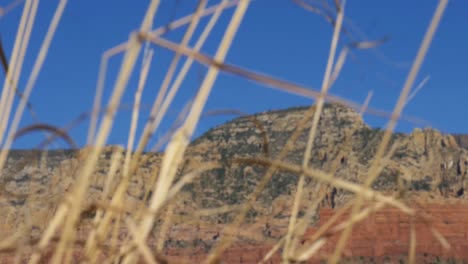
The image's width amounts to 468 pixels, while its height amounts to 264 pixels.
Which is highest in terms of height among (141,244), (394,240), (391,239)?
(391,239)

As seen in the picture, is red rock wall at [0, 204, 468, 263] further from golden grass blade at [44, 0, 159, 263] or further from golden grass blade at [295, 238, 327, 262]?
golden grass blade at [44, 0, 159, 263]

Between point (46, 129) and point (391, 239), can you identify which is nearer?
point (46, 129)

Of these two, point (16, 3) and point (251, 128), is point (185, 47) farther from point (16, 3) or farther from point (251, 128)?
point (251, 128)

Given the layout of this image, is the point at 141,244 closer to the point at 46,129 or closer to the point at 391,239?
the point at 46,129

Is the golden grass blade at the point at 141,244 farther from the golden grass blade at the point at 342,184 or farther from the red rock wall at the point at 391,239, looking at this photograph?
the red rock wall at the point at 391,239

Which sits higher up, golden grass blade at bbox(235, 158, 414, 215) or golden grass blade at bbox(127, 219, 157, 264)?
golden grass blade at bbox(235, 158, 414, 215)

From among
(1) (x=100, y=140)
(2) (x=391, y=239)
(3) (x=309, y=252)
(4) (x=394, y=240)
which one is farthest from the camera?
(2) (x=391, y=239)

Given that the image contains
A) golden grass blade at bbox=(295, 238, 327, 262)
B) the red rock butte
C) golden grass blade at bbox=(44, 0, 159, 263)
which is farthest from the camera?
the red rock butte

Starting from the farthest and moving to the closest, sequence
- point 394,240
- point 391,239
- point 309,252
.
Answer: point 391,239 < point 394,240 < point 309,252

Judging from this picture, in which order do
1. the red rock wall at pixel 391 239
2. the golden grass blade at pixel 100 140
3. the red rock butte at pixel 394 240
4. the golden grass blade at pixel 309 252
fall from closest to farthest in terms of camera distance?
the golden grass blade at pixel 100 140
the golden grass blade at pixel 309 252
the red rock butte at pixel 394 240
the red rock wall at pixel 391 239

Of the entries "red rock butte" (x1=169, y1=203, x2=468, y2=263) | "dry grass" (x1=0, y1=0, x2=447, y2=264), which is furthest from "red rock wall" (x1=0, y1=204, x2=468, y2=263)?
"dry grass" (x1=0, y1=0, x2=447, y2=264)

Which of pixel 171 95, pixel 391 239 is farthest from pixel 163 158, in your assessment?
pixel 391 239

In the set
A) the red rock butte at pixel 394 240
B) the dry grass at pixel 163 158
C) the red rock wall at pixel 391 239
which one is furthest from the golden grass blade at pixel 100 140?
the red rock wall at pixel 391 239

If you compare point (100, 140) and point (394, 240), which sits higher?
point (394, 240)
